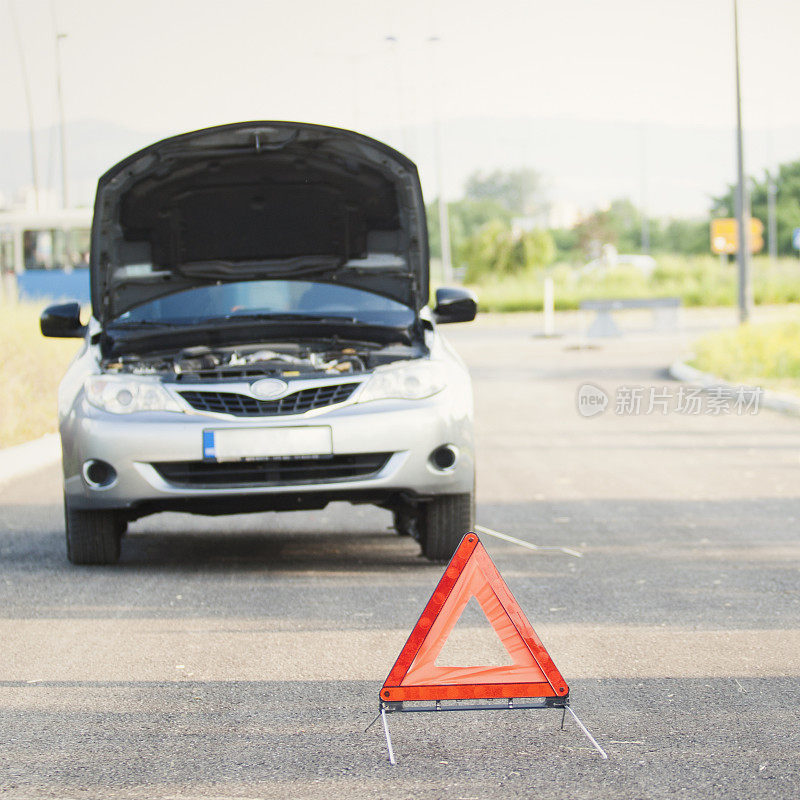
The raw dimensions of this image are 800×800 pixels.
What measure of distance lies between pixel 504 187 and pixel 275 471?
552ft

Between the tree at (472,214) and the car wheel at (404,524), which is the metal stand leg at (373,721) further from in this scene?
the tree at (472,214)

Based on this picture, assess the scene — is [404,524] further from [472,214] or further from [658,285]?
[472,214]

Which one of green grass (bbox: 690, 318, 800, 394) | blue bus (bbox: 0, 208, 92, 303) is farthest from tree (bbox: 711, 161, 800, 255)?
green grass (bbox: 690, 318, 800, 394)

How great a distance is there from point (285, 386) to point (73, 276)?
32394 mm

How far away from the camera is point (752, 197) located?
76.0m

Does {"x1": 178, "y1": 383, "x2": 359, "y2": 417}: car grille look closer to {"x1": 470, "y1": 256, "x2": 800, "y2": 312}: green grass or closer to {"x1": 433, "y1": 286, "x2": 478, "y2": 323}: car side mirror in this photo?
{"x1": 433, "y1": 286, "x2": 478, "y2": 323}: car side mirror

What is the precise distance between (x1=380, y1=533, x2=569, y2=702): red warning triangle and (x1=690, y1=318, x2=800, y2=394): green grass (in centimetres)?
1376

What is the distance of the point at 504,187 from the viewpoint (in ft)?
566

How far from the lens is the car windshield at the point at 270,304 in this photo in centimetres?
793

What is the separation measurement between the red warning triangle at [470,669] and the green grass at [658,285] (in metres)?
43.8

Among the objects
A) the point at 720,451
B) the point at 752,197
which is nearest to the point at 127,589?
the point at 720,451

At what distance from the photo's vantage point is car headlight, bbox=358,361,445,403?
23.0ft

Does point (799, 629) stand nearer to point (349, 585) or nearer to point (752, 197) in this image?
point (349, 585)

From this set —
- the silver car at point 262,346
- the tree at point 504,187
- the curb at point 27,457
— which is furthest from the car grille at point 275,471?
the tree at point 504,187
